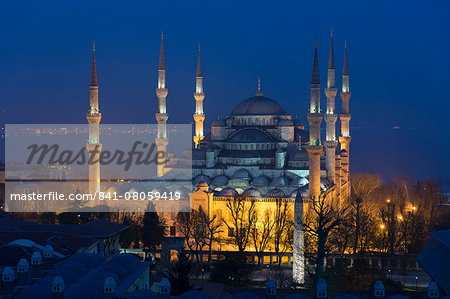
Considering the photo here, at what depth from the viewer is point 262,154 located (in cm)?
3262

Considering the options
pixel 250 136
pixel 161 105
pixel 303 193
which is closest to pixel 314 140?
pixel 303 193

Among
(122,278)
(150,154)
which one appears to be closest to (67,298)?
(122,278)

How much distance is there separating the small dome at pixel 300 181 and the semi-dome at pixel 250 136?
4.06 meters

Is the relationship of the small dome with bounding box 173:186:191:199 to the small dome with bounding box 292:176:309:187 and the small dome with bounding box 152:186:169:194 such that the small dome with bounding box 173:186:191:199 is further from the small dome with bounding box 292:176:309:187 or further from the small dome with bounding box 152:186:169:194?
the small dome with bounding box 292:176:309:187

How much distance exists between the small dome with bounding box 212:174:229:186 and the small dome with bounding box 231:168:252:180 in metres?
0.38

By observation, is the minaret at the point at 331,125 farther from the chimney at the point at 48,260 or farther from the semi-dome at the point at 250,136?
the chimney at the point at 48,260

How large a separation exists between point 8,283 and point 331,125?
63.7 ft

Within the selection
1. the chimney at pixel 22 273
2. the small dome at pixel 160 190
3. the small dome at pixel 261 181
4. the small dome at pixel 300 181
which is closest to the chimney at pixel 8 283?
the chimney at pixel 22 273

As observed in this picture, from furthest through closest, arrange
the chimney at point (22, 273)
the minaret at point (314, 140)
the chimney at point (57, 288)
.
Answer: the minaret at point (314, 140) → the chimney at point (22, 273) → the chimney at point (57, 288)

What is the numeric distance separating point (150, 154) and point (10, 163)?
22473 mm

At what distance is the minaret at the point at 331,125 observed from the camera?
99.6 feet

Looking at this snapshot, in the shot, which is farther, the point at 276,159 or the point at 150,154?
the point at 150,154

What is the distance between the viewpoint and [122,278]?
53.2 ft

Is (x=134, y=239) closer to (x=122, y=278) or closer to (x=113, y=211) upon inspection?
(x=113, y=211)
